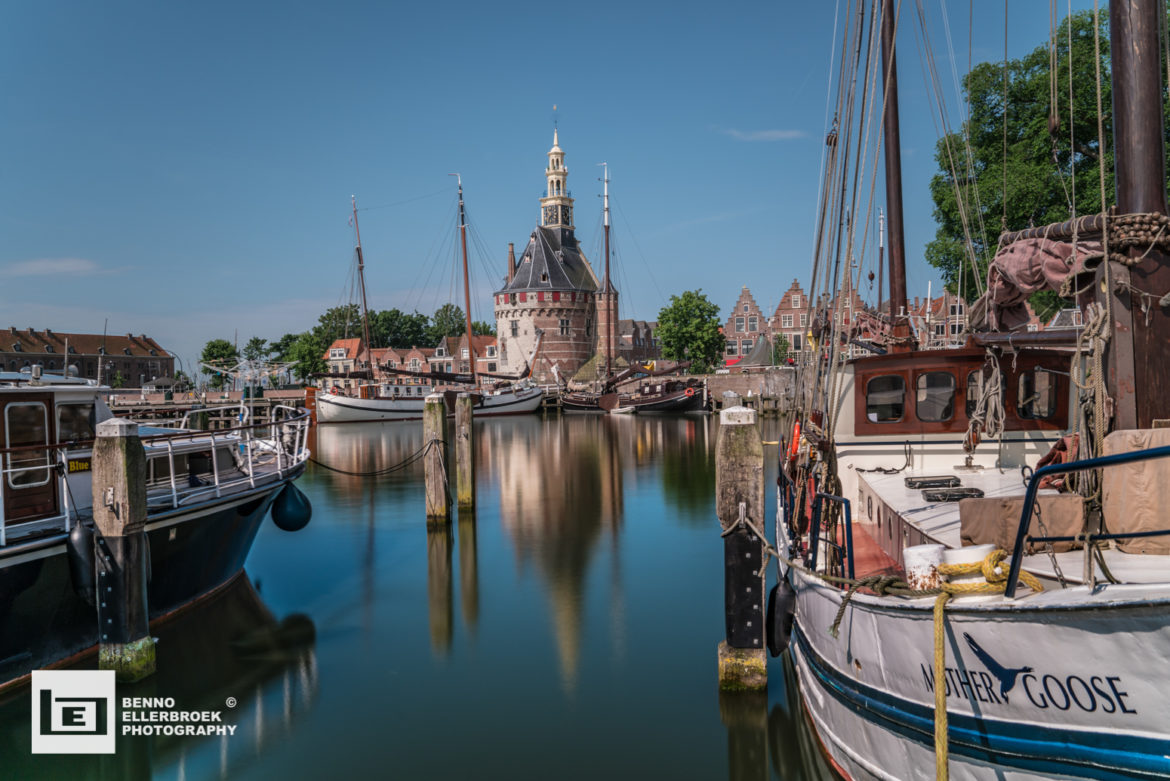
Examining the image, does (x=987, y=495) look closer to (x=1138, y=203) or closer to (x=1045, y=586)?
(x=1138, y=203)

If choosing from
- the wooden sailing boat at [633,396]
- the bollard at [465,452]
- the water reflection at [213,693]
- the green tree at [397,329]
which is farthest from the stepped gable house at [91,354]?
the water reflection at [213,693]

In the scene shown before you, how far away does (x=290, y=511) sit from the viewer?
13562mm

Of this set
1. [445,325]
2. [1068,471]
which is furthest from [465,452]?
[445,325]

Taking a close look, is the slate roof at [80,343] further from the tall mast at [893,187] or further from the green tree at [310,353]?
the tall mast at [893,187]

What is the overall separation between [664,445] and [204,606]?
26.5 m

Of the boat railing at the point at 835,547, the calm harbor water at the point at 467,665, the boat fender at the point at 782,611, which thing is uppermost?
the boat railing at the point at 835,547

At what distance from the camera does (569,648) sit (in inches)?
425

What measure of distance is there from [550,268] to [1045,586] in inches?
3304

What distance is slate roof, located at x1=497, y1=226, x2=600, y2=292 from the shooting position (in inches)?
3398

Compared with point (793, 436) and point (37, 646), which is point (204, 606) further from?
point (793, 436)

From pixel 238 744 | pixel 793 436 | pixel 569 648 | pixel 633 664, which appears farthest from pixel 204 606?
pixel 793 436

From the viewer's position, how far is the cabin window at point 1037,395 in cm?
990

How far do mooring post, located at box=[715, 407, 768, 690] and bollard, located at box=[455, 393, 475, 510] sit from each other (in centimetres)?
994

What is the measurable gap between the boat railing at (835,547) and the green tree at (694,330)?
2661 inches
